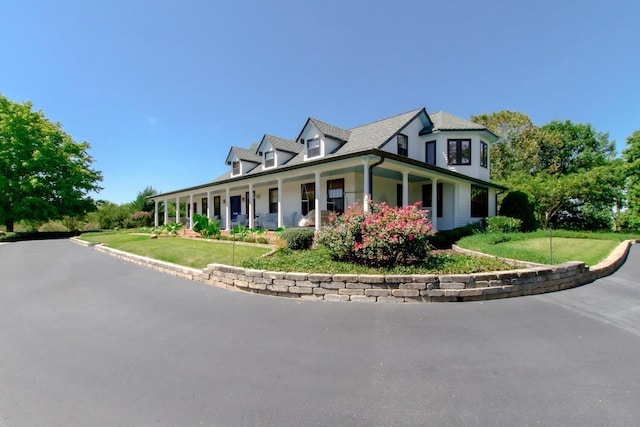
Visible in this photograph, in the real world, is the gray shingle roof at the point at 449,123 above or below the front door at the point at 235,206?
above

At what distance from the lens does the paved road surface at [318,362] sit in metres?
2.27

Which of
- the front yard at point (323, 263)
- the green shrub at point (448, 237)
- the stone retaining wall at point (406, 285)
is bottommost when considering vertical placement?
the stone retaining wall at point (406, 285)

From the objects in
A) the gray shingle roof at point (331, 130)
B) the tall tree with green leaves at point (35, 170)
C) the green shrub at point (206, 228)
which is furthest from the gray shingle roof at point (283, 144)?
the tall tree with green leaves at point (35, 170)

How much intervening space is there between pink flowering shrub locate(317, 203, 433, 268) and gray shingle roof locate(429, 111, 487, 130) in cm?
1105

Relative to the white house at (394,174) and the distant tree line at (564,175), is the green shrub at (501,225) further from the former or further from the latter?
the distant tree line at (564,175)

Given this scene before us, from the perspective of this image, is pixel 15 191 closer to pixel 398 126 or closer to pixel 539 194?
pixel 398 126

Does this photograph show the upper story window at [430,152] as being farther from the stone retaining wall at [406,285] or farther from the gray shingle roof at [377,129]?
the stone retaining wall at [406,285]

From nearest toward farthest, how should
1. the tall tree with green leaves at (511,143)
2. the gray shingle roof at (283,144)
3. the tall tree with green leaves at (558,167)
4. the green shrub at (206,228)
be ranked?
the green shrub at (206,228) → the gray shingle roof at (283,144) → the tall tree with green leaves at (558,167) → the tall tree with green leaves at (511,143)

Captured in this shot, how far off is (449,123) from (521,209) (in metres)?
7.16

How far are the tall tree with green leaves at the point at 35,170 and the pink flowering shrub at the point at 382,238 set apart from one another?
2934 centimetres

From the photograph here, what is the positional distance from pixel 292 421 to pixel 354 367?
98 cm

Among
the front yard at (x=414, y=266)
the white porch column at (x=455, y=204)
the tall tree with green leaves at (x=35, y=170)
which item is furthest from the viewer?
the tall tree with green leaves at (x=35, y=170)

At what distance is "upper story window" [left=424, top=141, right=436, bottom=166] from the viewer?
52.1ft

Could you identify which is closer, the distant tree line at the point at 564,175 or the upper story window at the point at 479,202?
the upper story window at the point at 479,202
